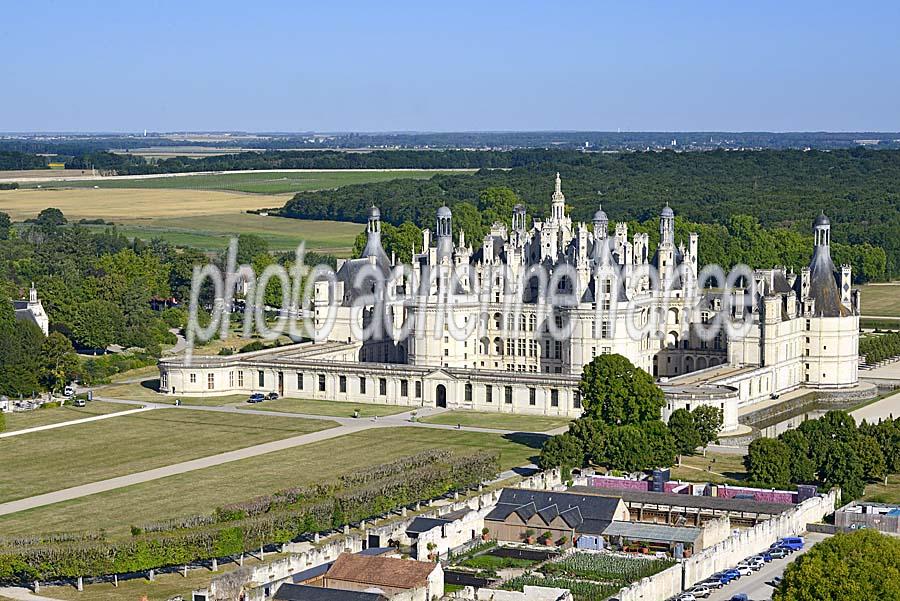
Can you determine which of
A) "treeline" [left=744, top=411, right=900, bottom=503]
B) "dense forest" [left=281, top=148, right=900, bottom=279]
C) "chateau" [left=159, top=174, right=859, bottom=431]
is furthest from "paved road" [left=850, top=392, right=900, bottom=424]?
"dense forest" [left=281, top=148, right=900, bottom=279]

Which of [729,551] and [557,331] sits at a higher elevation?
[557,331]

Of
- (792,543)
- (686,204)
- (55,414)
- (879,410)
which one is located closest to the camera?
(792,543)

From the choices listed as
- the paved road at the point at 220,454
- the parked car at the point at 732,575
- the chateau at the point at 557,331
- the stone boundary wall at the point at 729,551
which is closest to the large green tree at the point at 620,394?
the paved road at the point at 220,454

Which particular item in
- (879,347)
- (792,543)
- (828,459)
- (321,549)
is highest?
(828,459)

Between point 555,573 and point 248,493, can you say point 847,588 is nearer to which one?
point 555,573

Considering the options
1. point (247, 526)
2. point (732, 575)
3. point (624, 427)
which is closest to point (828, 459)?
point (624, 427)

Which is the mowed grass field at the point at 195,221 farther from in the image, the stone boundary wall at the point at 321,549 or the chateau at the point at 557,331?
the stone boundary wall at the point at 321,549

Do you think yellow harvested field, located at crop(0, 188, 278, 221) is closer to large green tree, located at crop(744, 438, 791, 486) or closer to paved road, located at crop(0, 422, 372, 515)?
paved road, located at crop(0, 422, 372, 515)

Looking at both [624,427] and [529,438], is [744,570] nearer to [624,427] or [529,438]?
[624,427]
